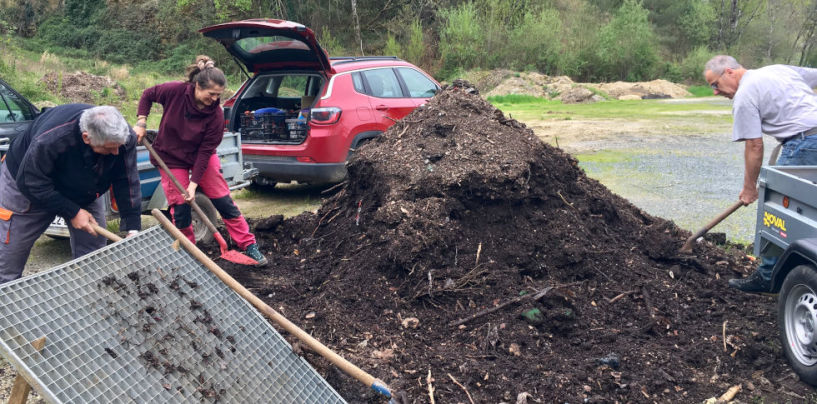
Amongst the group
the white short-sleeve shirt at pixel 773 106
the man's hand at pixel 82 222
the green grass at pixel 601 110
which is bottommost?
the green grass at pixel 601 110

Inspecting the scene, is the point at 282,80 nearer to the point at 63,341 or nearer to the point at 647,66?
Result: the point at 63,341

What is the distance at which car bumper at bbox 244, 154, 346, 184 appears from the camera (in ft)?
24.3

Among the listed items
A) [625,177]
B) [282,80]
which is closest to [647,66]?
[625,177]

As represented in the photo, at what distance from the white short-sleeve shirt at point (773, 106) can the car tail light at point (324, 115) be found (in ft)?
15.1

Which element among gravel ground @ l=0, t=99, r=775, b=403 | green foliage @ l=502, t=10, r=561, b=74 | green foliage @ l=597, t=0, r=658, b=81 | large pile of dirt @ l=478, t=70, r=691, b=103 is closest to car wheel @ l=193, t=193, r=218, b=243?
gravel ground @ l=0, t=99, r=775, b=403

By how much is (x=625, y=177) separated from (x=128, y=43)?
109 ft

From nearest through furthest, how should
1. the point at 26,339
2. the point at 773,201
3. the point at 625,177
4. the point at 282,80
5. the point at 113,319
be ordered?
the point at 26,339 < the point at 113,319 < the point at 773,201 < the point at 282,80 < the point at 625,177

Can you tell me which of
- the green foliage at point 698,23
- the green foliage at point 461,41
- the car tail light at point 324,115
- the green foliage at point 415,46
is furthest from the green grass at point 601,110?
the green foliage at point 698,23

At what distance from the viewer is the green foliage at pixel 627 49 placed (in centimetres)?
3909

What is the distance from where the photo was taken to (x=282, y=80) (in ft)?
27.8

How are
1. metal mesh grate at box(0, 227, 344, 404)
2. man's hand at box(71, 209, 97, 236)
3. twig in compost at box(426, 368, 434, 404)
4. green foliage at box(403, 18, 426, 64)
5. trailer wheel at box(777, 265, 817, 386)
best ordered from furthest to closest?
green foliage at box(403, 18, 426, 64)
man's hand at box(71, 209, 97, 236)
trailer wheel at box(777, 265, 817, 386)
twig in compost at box(426, 368, 434, 404)
metal mesh grate at box(0, 227, 344, 404)

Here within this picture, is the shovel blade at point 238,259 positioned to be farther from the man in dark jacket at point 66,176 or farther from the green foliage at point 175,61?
the green foliage at point 175,61

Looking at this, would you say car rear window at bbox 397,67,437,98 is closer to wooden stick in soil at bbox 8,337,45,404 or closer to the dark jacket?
the dark jacket

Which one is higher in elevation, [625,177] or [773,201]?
[773,201]
